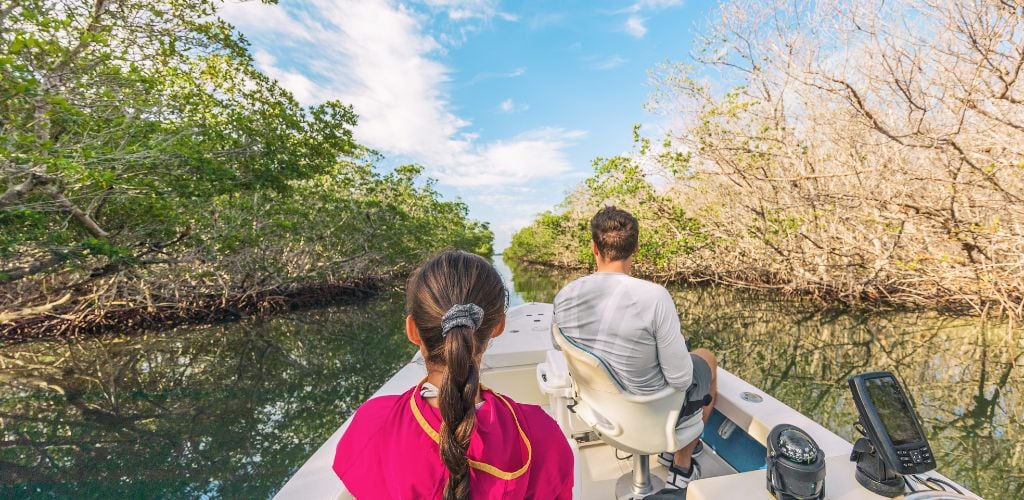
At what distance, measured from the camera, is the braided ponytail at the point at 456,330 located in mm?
688

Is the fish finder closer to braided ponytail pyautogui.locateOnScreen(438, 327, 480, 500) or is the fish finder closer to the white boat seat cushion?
the white boat seat cushion

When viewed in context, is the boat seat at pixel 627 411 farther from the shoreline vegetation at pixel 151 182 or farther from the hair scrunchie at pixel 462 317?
the shoreline vegetation at pixel 151 182

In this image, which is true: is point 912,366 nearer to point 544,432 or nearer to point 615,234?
point 615,234

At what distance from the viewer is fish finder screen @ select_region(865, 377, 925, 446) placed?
1062 millimetres

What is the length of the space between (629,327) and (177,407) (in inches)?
248

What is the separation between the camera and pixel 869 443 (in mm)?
1084

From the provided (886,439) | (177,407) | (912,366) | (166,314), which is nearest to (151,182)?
(177,407)

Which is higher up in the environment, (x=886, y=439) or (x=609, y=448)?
(x=886, y=439)

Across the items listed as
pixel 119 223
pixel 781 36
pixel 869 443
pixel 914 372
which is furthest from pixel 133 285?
pixel 914 372

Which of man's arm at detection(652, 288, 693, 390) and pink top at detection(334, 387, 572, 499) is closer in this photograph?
pink top at detection(334, 387, 572, 499)

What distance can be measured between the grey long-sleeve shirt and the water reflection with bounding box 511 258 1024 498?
334cm

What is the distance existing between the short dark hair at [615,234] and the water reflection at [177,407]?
3.52 metres

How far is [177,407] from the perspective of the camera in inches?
203

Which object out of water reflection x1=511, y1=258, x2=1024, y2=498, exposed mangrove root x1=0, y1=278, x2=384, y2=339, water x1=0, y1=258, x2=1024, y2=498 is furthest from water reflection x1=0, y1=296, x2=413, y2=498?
water reflection x1=511, y1=258, x2=1024, y2=498
